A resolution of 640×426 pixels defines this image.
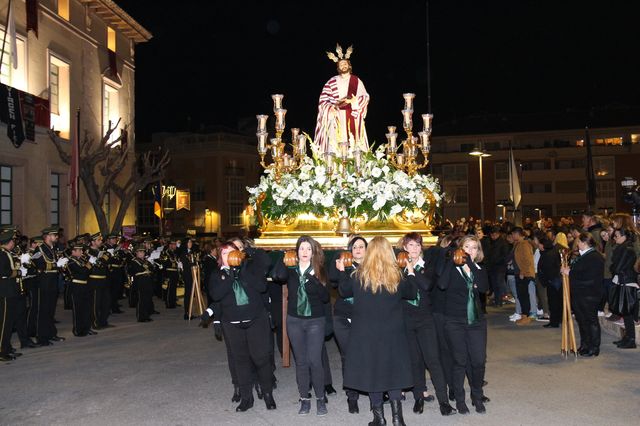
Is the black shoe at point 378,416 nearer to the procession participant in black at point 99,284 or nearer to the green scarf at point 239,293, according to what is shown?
the green scarf at point 239,293

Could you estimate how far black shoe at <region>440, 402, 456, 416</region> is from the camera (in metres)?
6.75

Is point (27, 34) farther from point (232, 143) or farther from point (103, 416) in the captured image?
point (232, 143)

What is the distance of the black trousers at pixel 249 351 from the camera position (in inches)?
279

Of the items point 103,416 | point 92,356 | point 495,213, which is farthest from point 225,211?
point 103,416

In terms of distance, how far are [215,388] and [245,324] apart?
4.41ft

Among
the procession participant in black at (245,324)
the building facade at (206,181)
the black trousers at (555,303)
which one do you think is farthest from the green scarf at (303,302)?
the building facade at (206,181)

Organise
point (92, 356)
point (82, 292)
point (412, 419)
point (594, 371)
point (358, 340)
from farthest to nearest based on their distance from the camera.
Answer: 1. point (82, 292)
2. point (92, 356)
3. point (594, 371)
4. point (412, 419)
5. point (358, 340)

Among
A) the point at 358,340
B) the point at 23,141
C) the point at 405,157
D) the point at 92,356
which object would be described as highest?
the point at 23,141

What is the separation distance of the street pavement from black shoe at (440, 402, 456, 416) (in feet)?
0.23

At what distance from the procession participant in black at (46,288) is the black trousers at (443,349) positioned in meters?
7.91

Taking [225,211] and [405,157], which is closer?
[405,157]

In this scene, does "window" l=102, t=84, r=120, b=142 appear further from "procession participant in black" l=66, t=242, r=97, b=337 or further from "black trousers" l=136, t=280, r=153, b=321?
"procession participant in black" l=66, t=242, r=97, b=337

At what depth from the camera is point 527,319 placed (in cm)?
1345

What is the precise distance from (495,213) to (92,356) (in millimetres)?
55601
